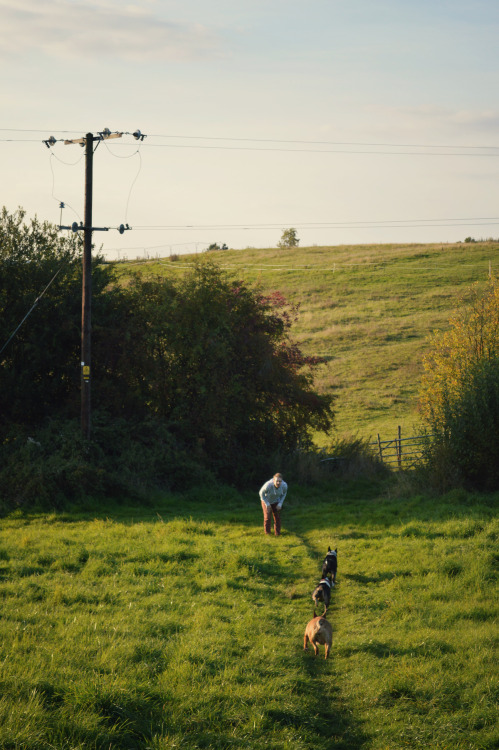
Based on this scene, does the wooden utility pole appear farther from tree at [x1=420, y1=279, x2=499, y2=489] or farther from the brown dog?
the brown dog

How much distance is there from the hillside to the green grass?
17297 mm

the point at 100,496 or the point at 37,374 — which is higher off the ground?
the point at 37,374

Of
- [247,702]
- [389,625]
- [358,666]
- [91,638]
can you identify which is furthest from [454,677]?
[91,638]

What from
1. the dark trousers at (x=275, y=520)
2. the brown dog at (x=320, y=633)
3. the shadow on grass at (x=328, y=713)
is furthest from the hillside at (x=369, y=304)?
the shadow on grass at (x=328, y=713)

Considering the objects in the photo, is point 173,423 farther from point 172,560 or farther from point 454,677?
point 454,677

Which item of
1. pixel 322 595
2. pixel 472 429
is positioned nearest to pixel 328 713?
pixel 322 595

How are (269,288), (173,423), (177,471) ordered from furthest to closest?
1. (269,288)
2. (173,423)
3. (177,471)

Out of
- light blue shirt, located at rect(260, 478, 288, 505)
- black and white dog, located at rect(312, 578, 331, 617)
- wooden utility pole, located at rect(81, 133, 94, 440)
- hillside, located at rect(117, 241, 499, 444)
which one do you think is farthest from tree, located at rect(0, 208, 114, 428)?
black and white dog, located at rect(312, 578, 331, 617)

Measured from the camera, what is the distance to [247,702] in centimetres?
732

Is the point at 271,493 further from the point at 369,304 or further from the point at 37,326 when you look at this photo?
the point at 369,304

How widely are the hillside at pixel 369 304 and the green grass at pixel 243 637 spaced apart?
17.3 meters

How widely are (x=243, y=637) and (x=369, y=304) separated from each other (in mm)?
52007

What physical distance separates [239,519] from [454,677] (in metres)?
10.1

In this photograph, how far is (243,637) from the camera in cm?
916
